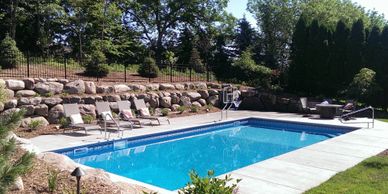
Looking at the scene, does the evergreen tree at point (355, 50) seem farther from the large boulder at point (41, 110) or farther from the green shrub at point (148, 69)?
the large boulder at point (41, 110)

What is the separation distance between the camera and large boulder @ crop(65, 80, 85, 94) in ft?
38.5

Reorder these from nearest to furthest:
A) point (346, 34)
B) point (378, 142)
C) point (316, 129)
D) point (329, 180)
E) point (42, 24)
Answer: point (329, 180) < point (378, 142) < point (316, 129) < point (346, 34) < point (42, 24)

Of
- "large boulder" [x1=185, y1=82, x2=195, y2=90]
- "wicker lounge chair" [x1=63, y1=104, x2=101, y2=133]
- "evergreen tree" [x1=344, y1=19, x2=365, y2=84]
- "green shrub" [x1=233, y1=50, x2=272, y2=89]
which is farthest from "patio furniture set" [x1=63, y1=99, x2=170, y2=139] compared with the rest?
"evergreen tree" [x1=344, y1=19, x2=365, y2=84]

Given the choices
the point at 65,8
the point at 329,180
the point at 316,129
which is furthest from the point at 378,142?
the point at 65,8

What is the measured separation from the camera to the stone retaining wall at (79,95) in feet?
33.9

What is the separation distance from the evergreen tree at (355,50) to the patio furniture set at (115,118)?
9.82 metres

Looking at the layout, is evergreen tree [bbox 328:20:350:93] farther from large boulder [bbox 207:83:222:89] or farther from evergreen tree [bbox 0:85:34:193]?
evergreen tree [bbox 0:85:34:193]

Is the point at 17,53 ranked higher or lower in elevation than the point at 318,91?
higher

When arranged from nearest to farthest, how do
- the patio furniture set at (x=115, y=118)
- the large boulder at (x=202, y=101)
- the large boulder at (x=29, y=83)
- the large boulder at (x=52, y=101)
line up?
1. the patio furniture set at (x=115, y=118)
2. the large boulder at (x=52, y=101)
3. the large boulder at (x=29, y=83)
4. the large boulder at (x=202, y=101)

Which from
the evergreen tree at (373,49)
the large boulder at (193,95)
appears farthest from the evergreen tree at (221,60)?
the evergreen tree at (373,49)

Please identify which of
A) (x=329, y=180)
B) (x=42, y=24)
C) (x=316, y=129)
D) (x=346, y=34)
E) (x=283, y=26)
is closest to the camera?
(x=329, y=180)

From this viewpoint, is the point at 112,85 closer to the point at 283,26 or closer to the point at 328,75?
the point at 328,75

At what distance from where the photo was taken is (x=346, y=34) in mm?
17422

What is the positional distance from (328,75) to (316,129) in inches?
242
